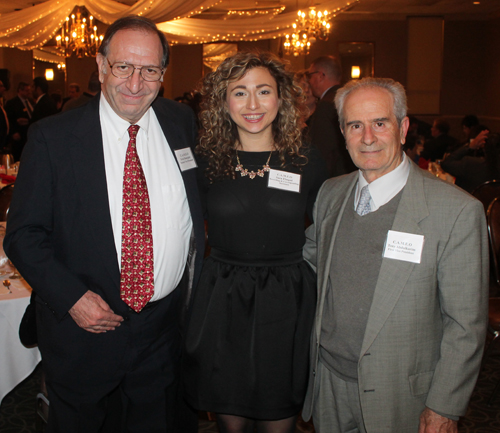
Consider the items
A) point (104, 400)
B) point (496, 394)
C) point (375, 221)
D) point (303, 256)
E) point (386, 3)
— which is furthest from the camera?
point (386, 3)

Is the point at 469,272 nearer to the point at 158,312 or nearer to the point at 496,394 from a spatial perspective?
the point at 158,312

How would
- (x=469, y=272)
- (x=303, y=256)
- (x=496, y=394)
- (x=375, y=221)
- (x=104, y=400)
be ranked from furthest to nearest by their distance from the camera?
(x=496, y=394)
(x=303, y=256)
(x=104, y=400)
(x=375, y=221)
(x=469, y=272)

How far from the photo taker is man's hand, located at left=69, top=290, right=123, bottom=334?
5.82ft

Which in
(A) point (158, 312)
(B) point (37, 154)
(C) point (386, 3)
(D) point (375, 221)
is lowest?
(A) point (158, 312)

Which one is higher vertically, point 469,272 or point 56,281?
point 469,272

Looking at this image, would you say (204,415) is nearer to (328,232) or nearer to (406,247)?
(328,232)

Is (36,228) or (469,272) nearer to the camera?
(469,272)

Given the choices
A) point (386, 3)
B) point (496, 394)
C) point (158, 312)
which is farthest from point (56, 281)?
point (386, 3)

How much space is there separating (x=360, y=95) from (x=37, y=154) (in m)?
1.12

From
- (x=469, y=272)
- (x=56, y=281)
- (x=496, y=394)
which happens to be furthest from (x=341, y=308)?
(x=496, y=394)

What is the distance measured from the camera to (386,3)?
493 inches

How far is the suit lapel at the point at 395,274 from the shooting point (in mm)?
1559

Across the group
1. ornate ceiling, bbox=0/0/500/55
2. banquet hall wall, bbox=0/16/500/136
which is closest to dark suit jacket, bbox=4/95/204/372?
ornate ceiling, bbox=0/0/500/55

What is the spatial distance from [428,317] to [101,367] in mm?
1189
